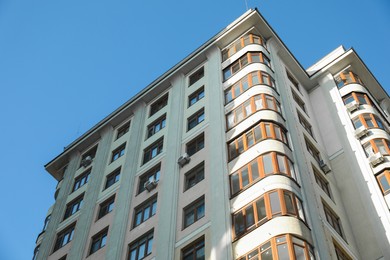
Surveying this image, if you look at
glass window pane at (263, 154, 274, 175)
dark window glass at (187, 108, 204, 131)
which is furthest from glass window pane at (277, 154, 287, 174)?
dark window glass at (187, 108, 204, 131)

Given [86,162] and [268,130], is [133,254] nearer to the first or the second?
[268,130]

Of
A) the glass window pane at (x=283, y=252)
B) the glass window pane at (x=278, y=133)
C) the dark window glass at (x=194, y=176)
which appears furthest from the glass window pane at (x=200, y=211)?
the glass window pane at (x=283, y=252)

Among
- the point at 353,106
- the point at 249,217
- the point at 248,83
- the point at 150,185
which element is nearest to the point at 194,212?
the point at 249,217

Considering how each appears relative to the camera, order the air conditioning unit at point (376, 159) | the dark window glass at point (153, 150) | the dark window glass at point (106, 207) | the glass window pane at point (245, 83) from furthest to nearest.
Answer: the dark window glass at point (153, 150) < the dark window glass at point (106, 207) < the glass window pane at point (245, 83) < the air conditioning unit at point (376, 159)

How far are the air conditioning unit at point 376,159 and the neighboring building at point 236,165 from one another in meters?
0.08

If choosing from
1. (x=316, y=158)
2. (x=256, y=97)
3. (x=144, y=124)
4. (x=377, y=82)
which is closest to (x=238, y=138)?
(x=256, y=97)

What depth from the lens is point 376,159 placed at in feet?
94.6

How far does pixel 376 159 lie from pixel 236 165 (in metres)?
8.05

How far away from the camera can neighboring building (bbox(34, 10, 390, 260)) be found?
77.4 ft

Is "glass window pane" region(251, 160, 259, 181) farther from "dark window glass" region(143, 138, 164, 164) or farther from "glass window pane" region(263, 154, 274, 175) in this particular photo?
"dark window glass" region(143, 138, 164, 164)

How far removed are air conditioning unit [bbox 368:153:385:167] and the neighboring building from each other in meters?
0.08

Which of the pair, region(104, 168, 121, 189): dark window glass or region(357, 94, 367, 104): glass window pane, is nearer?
region(357, 94, 367, 104): glass window pane

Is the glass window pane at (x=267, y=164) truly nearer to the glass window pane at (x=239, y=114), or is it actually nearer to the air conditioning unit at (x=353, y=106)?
the glass window pane at (x=239, y=114)

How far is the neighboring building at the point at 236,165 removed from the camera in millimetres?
23594
